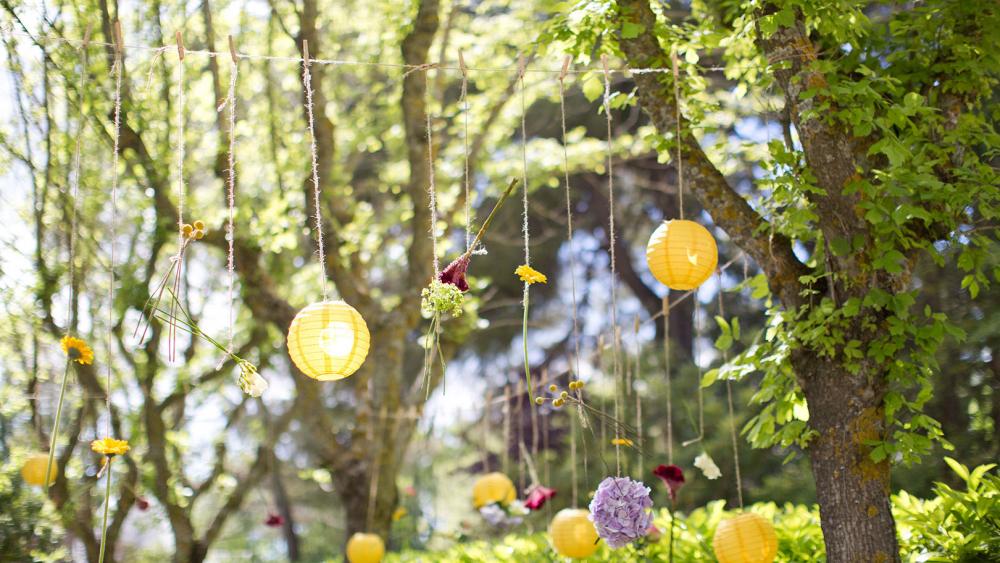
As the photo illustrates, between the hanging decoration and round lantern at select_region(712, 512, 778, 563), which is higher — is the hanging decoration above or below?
above

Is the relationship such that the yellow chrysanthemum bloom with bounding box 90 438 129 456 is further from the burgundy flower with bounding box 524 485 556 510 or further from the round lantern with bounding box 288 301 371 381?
the burgundy flower with bounding box 524 485 556 510

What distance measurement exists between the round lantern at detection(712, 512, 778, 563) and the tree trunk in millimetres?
284

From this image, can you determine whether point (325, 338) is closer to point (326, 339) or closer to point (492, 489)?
point (326, 339)

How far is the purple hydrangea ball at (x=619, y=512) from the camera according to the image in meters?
3.57

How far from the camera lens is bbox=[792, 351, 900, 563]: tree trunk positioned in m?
3.33

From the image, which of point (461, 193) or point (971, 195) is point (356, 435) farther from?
point (971, 195)

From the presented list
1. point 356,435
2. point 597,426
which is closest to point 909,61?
point 356,435

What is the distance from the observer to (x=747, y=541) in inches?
143

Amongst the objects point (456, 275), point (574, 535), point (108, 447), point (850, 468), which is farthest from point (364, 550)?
point (850, 468)

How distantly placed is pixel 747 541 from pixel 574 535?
0.91 m

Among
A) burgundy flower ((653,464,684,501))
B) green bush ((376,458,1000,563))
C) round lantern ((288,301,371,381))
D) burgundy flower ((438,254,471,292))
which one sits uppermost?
burgundy flower ((438,254,471,292))

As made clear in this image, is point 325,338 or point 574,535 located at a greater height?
point 325,338

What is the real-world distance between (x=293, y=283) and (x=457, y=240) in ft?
10.7

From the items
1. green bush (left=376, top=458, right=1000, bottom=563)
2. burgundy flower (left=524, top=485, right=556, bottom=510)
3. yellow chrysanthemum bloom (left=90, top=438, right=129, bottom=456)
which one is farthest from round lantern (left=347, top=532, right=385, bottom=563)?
yellow chrysanthemum bloom (left=90, top=438, right=129, bottom=456)
